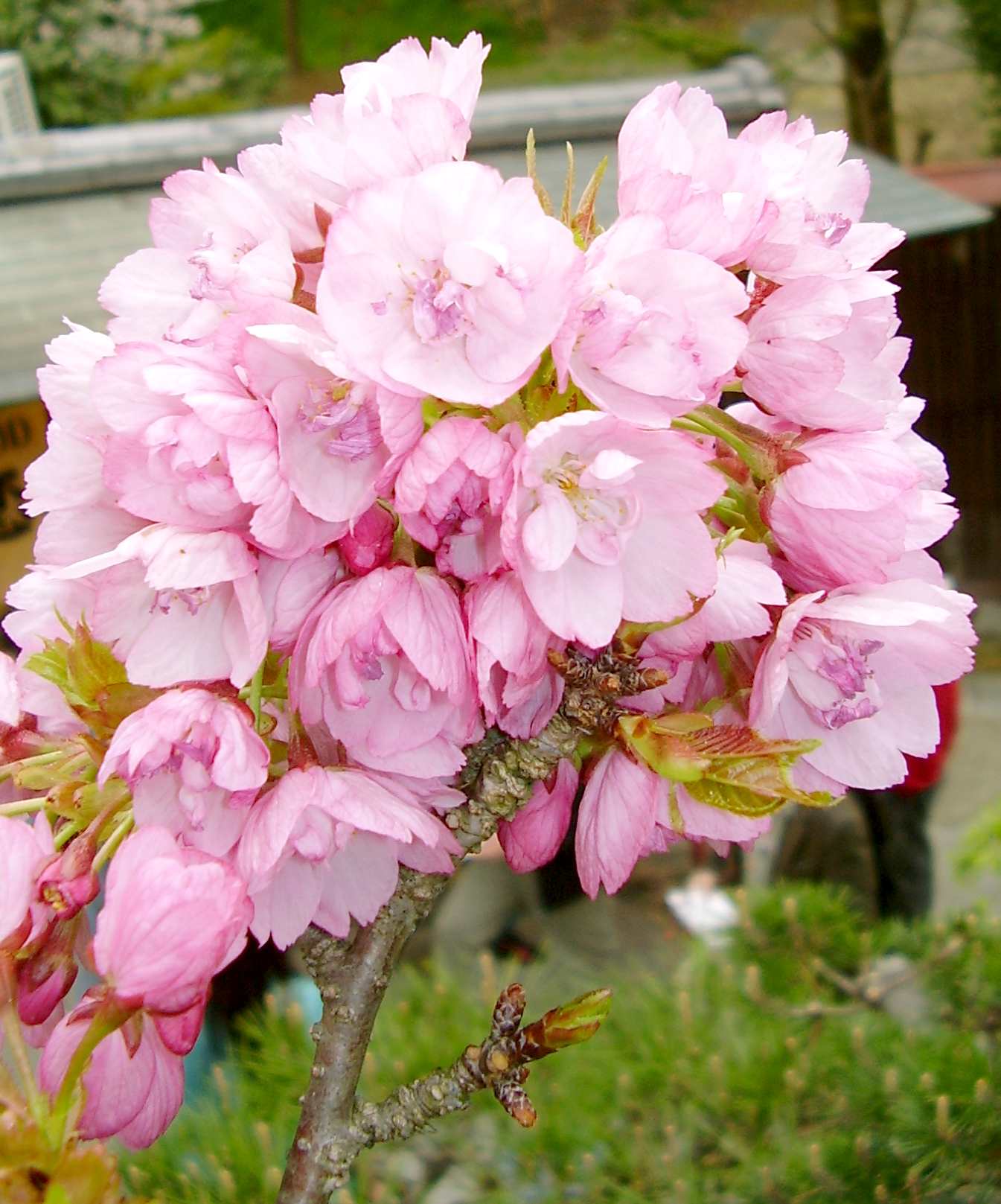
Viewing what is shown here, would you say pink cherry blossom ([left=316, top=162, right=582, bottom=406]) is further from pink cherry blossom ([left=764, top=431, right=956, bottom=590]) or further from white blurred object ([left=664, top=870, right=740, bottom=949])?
white blurred object ([left=664, top=870, right=740, bottom=949])

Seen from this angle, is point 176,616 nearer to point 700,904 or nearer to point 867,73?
→ point 700,904

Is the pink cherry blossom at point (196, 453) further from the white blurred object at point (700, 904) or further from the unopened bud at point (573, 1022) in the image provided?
the white blurred object at point (700, 904)

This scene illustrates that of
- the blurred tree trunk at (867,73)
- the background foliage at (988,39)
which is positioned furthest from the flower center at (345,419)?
the background foliage at (988,39)

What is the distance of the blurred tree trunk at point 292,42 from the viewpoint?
30.5 ft

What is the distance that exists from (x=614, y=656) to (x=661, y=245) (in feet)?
0.52

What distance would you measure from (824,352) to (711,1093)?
1.18m

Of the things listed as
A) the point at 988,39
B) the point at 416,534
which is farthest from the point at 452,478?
the point at 988,39

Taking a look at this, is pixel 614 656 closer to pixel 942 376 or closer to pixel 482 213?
pixel 482 213

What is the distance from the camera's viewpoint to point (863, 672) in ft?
1.72

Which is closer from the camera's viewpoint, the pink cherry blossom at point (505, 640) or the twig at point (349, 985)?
the pink cherry blossom at point (505, 640)

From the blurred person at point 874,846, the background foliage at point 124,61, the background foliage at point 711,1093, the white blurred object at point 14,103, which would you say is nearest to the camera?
the background foliage at point 711,1093

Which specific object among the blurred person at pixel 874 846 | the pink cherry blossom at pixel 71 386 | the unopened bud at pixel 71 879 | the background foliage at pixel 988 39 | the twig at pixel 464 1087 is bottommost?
the blurred person at pixel 874 846

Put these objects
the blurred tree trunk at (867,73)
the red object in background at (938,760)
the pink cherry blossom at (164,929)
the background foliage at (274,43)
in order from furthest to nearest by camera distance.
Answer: the blurred tree trunk at (867,73) → the background foliage at (274,43) → the red object in background at (938,760) → the pink cherry blossom at (164,929)

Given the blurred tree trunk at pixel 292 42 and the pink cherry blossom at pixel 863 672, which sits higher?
the pink cherry blossom at pixel 863 672
